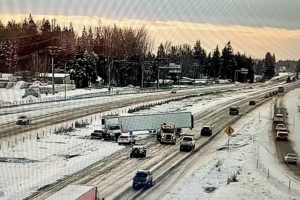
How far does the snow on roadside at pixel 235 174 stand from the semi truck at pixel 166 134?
4.67 meters

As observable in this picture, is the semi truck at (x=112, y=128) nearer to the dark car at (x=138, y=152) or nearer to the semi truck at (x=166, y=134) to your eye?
the semi truck at (x=166, y=134)

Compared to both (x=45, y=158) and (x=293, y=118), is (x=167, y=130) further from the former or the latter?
(x=293, y=118)

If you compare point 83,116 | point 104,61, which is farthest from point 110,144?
point 104,61

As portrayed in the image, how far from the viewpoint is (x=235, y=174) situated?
1721 inches

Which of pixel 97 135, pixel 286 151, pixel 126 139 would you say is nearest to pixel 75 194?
pixel 126 139

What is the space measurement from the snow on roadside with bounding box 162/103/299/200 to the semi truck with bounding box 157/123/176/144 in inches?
184

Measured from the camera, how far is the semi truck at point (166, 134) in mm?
60969

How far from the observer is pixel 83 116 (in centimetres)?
8162

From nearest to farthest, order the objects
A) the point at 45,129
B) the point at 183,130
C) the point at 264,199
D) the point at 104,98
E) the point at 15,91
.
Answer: the point at 264,199 → the point at 45,129 → the point at 183,130 → the point at 104,98 → the point at 15,91

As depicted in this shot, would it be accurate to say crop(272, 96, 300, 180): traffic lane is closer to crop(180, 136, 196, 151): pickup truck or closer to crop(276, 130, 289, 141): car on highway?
crop(276, 130, 289, 141): car on highway

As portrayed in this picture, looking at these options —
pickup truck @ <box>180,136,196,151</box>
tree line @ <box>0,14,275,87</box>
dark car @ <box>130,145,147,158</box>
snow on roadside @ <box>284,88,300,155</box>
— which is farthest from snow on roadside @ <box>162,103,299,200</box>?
tree line @ <box>0,14,275,87</box>

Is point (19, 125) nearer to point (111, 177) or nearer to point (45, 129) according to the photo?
point (45, 129)

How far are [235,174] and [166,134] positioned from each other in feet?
60.9

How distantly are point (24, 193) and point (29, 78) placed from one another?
112411mm
